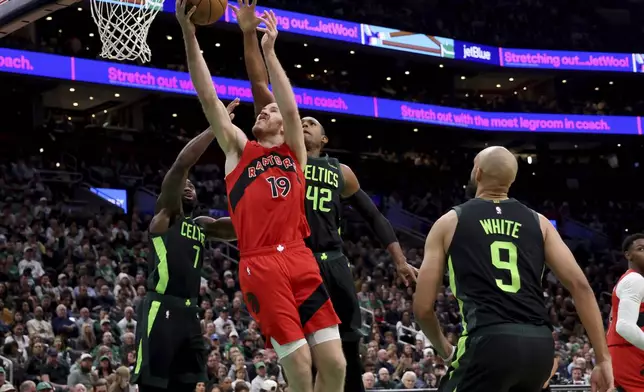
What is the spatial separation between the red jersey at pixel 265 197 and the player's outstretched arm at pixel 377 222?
3.47ft

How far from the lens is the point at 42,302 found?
16.8 metres

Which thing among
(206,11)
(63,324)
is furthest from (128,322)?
(206,11)

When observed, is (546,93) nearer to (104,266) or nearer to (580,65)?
(580,65)

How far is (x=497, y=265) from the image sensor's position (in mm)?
5281

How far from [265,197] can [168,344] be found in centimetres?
221

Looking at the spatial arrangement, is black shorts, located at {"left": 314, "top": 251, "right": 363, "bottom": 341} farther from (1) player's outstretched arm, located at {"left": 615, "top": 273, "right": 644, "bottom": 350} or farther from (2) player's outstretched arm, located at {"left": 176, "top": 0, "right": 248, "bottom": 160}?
(1) player's outstretched arm, located at {"left": 615, "top": 273, "right": 644, "bottom": 350}

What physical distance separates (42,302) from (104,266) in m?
2.77

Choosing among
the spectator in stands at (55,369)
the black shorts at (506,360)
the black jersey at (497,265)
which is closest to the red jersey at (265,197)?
the black jersey at (497,265)

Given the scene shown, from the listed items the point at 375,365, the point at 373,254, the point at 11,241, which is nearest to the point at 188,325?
the point at 375,365

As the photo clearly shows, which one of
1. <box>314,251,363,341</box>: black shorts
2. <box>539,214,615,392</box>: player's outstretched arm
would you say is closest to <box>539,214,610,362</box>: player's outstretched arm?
<box>539,214,615,392</box>: player's outstretched arm

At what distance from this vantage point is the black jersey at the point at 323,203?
23.8 ft

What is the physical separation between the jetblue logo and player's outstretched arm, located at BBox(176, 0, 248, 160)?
101ft

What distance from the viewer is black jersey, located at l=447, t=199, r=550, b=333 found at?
17.1ft

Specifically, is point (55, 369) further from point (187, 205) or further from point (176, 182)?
point (176, 182)
